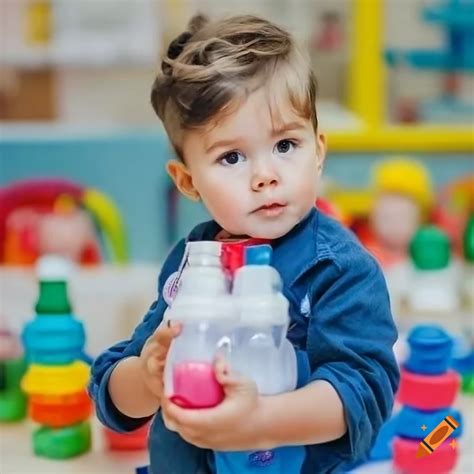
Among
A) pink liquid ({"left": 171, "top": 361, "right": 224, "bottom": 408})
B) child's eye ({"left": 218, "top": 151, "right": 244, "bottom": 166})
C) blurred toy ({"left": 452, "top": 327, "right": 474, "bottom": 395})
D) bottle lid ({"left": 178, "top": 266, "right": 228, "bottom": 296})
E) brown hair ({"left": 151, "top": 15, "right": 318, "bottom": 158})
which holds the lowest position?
blurred toy ({"left": 452, "top": 327, "right": 474, "bottom": 395})

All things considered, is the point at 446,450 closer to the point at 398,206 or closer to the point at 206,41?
the point at 206,41

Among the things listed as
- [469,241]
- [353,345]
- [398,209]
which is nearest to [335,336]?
[353,345]

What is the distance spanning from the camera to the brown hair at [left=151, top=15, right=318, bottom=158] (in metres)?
0.55

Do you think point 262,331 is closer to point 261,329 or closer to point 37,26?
point 261,329

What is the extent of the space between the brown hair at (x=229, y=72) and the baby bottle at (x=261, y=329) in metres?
0.10

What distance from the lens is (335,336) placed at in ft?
1.79

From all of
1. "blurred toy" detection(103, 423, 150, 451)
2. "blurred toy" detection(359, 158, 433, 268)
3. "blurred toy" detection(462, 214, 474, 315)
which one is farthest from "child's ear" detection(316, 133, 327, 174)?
"blurred toy" detection(359, 158, 433, 268)

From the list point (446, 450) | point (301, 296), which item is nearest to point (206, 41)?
point (301, 296)

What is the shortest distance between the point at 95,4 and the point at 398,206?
757 millimetres

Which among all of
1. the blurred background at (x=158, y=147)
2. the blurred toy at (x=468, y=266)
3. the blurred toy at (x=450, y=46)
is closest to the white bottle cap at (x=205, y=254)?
the blurred background at (x=158, y=147)

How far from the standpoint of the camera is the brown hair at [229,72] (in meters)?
0.55

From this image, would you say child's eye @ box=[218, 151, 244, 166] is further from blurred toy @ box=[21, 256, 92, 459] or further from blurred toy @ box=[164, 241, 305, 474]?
blurred toy @ box=[21, 256, 92, 459]

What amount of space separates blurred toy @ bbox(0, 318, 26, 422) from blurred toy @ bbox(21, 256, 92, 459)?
117mm

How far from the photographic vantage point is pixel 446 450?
755 mm
